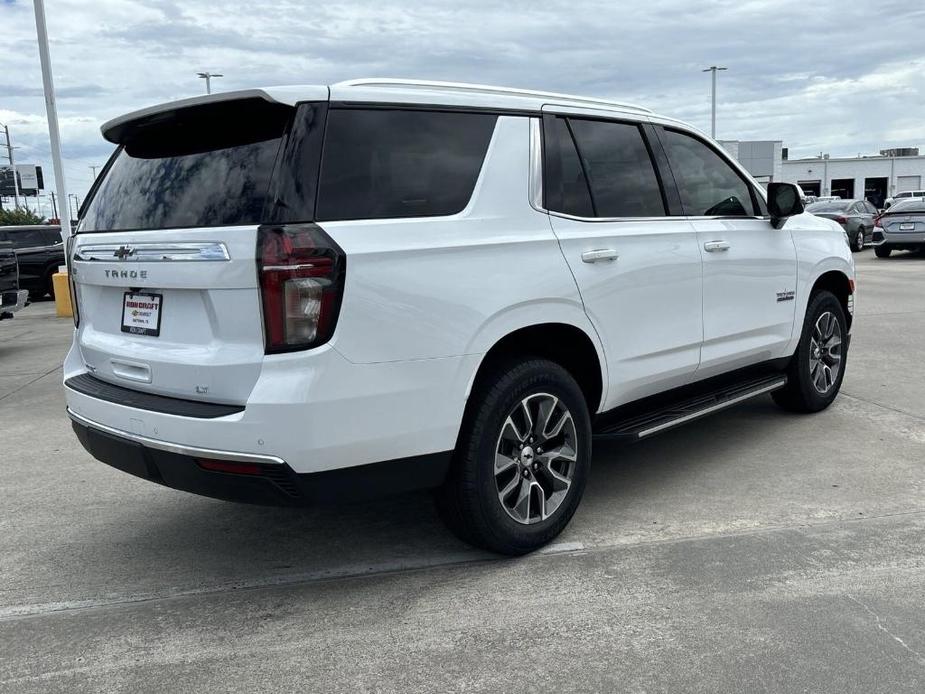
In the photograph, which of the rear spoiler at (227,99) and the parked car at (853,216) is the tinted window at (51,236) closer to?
the rear spoiler at (227,99)

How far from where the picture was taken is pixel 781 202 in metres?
5.00

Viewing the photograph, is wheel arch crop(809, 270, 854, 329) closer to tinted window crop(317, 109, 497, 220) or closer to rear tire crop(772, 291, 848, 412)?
rear tire crop(772, 291, 848, 412)

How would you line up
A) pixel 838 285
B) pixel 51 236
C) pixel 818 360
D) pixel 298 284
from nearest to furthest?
1. pixel 298 284
2. pixel 818 360
3. pixel 838 285
4. pixel 51 236

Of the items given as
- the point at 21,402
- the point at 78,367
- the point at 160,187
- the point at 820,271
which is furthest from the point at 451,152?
the point at 21,402

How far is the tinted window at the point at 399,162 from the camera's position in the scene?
2.95m

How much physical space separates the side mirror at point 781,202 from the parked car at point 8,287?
8422mm

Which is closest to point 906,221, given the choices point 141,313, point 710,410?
point 710,410

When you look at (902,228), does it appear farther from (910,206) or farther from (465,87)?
(465,87)

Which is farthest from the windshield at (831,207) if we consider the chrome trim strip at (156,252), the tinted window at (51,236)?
the chrome trim strip at (156,252)

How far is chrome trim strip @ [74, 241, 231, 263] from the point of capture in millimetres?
2889

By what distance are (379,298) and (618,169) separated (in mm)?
1772

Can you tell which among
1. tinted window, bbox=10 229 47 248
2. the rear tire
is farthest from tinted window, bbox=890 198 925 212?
tinted window, bbox=10 229 47 248

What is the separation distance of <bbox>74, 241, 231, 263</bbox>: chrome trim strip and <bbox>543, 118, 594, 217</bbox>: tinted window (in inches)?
57.8

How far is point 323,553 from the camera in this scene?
372 cm
